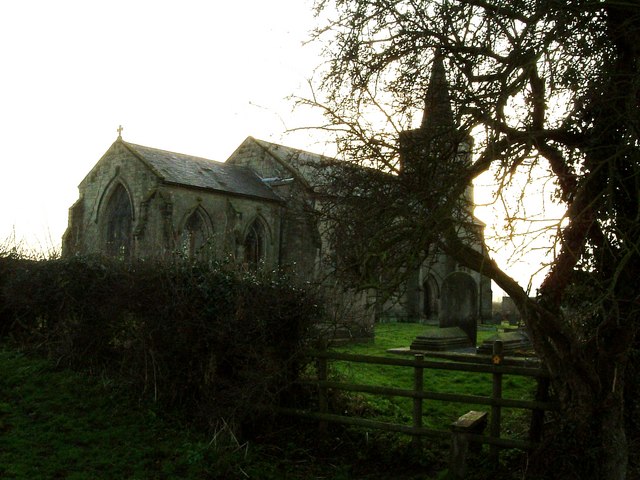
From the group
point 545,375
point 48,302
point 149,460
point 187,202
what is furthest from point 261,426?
point 187,202

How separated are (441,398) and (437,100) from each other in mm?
3615

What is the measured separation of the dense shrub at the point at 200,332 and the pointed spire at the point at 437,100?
9.37ft

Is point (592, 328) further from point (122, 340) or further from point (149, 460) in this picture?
point (122, 340)

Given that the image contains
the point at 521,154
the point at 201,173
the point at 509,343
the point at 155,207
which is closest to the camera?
the point at 521,154

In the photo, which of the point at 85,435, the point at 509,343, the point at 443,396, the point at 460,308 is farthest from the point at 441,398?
the point at 460,308

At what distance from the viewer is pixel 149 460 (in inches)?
289

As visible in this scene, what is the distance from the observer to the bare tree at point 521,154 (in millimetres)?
5984

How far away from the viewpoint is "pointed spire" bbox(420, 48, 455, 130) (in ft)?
21.9

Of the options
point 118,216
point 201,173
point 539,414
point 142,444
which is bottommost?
point 142,444

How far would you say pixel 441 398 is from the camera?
25.7ft

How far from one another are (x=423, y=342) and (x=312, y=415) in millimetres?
7685

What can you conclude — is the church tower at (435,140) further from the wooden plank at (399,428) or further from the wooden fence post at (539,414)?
the wooden plank at (399,428)

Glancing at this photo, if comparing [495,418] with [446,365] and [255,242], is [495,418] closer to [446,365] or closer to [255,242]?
[446,365]

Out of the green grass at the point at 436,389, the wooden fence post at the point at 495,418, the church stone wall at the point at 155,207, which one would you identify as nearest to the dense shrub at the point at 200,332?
the green grass at the point at 436,389
